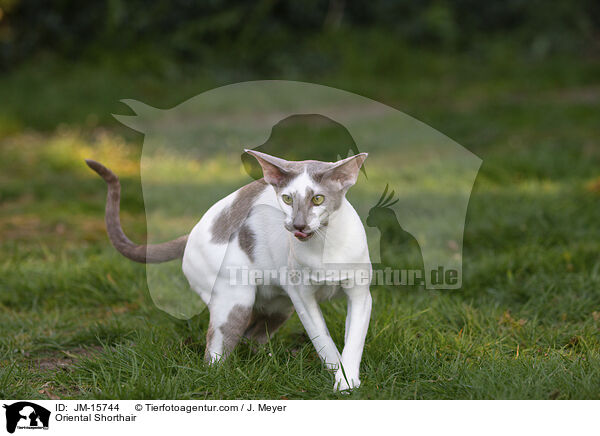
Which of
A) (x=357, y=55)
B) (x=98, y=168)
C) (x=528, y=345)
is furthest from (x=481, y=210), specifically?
(x=357, y=55)

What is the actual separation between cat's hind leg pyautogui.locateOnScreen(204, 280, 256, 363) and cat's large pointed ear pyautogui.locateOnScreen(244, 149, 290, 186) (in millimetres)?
514

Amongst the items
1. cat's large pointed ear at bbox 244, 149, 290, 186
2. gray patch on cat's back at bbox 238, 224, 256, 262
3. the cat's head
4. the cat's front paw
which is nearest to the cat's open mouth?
the cat's head

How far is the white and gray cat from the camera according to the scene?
8.32 ft

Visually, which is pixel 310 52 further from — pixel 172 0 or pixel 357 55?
pixel 172 0

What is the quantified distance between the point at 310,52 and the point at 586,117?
5071mm

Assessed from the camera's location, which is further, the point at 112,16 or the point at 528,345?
the point at 112,16

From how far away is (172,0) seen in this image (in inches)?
477

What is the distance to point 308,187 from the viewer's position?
8.21 feet

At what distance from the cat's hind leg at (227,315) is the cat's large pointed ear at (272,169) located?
51 cm

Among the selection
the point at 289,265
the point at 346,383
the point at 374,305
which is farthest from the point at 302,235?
the point at 374,305

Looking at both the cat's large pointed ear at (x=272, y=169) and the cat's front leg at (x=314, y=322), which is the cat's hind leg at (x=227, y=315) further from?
the cat's large pointed ear at (x=272, y=169)

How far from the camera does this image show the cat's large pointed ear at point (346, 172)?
254 centimetres
